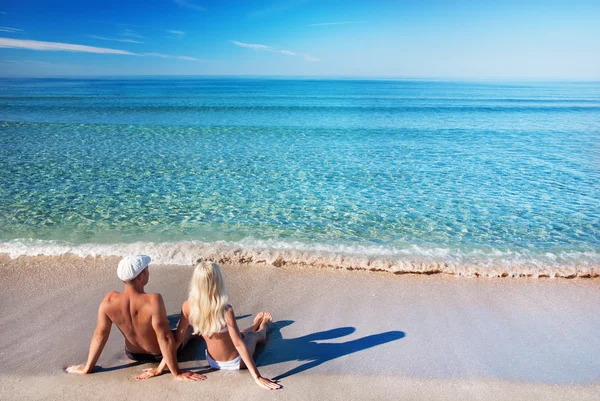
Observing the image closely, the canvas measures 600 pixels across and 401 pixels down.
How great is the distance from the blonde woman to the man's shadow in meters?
0.32

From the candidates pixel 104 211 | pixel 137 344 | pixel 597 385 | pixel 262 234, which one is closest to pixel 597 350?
pixel 597 385

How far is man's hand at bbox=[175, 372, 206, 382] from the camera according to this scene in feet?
11.6

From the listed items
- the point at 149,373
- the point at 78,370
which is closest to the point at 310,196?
the point at 149,373

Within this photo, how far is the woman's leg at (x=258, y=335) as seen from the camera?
384cm

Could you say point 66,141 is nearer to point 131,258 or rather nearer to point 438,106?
point 131,258

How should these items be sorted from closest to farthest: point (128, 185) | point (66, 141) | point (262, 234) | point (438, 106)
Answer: point (262, 234) → point (128, 185) → point (66, 141) → point (438, 106)

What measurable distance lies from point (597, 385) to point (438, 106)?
1261 inches

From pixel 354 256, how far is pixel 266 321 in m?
2.32

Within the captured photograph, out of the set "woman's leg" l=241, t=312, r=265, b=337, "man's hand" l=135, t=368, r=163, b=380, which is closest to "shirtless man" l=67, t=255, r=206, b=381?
"man's hand" l=135, t=368, r=163, b=380

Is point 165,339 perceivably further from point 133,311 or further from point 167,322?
point 133,311

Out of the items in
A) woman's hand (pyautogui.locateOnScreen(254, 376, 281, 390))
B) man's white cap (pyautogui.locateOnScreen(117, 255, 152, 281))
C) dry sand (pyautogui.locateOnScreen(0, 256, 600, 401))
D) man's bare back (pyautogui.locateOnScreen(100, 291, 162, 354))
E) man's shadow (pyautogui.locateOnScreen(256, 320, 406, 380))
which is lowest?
man's shadow (pyautogui.locateOnScreen(256, 320, 406, 380))

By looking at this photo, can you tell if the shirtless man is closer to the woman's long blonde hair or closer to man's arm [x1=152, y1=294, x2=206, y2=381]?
man's arm [x1=152, y1=294, x2=206, y2=381]

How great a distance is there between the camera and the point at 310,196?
380 inches

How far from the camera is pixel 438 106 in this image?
32.9 metres
